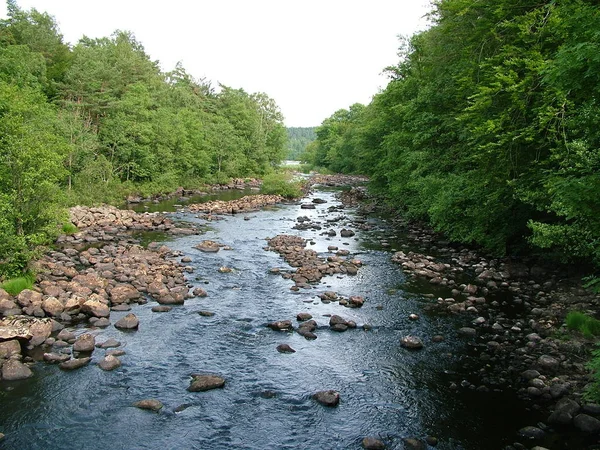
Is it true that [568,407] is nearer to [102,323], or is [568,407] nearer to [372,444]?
[372,444]

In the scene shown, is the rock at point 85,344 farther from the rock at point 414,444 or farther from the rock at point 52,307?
the rock at point 414,444

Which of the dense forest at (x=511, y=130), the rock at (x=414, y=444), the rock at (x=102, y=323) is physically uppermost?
the dense forest at (x=511, y=130)

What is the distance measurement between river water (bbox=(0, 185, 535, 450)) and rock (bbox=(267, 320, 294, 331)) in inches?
13.7

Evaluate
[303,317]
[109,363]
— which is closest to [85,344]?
[109,363]

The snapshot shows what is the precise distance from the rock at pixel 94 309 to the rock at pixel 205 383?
199 inches

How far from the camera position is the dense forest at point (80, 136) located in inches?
620

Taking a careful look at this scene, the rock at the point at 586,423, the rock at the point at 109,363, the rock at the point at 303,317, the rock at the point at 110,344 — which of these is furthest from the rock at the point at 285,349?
the rock at the point at 586,423

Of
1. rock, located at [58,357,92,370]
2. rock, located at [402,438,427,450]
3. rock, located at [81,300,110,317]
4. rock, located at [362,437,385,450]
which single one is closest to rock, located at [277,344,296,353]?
rock, located at [362,437,385,450]

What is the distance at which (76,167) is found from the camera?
3488 cm

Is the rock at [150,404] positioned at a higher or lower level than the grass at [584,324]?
lower

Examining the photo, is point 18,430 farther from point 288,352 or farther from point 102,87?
point 102,87

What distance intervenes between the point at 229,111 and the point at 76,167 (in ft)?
146

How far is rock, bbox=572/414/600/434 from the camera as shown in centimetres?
816

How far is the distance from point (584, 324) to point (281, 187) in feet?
122
